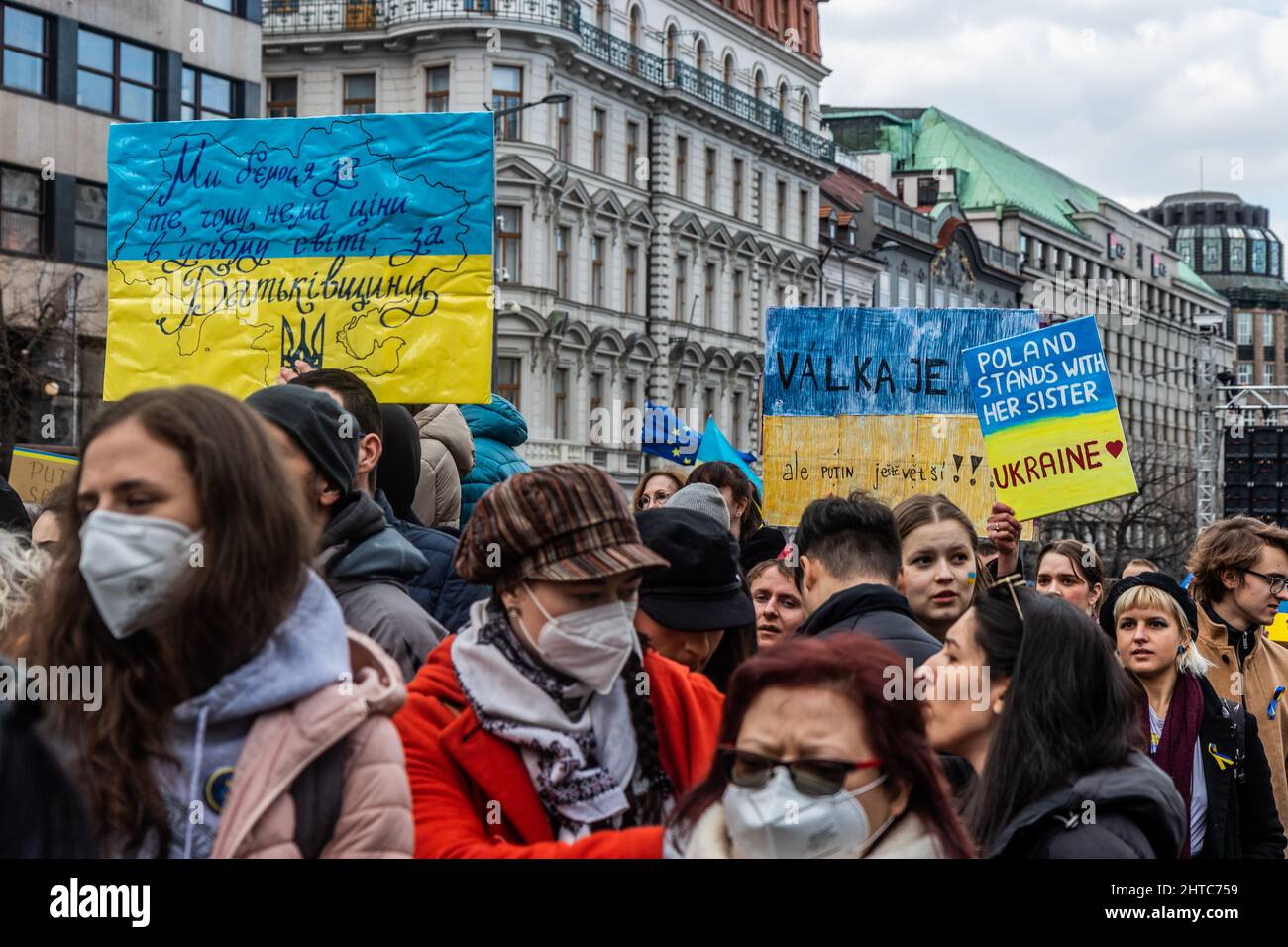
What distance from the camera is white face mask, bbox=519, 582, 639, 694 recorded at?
3.13 m

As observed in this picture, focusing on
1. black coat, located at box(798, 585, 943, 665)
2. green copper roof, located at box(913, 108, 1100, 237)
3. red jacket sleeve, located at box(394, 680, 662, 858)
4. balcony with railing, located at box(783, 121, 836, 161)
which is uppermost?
green copper roof, located at box(913, 108, 1100, 237)

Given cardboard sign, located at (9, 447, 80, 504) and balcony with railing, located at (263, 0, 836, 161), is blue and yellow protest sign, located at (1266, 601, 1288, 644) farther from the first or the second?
balcony with railing, located at (263, 0, 836, 161)

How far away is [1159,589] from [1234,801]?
2.75ft

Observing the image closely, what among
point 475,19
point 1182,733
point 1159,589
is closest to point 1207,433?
point 475,19

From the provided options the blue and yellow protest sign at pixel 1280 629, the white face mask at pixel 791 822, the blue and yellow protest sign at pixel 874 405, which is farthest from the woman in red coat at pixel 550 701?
the blue and yellow protest sign at pixel 874 405

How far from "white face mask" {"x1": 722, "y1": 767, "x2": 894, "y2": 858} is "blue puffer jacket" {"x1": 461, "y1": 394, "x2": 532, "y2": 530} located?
4647 mm

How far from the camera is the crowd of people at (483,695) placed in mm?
2598

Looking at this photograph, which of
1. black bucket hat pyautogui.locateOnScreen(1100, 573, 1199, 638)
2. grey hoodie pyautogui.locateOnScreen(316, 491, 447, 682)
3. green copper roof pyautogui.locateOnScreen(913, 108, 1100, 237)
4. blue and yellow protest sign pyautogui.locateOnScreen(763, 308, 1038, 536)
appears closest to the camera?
grey hoodie pyautogui.locateOnScreen(316, 491, 447, 682)

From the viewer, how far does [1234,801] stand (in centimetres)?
577

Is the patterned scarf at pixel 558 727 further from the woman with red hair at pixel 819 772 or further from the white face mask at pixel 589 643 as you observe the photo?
the woman with red hair at pixel 819 772

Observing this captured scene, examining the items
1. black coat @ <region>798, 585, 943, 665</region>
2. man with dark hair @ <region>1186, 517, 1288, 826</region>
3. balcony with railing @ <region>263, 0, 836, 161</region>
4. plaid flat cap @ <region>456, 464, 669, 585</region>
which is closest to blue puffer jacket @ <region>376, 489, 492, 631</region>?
black coat @ <region>798, 585, 943, 665</region>

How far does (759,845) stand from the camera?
2.64 m

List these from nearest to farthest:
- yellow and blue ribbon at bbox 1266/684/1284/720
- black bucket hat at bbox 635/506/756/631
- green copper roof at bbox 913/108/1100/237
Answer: black bucket hat at bbox 635/506/756/631 < yellow and blue ribbon at bbox 1266/684/1284/720 < green copper roof at bbox 913/108/1100/237
